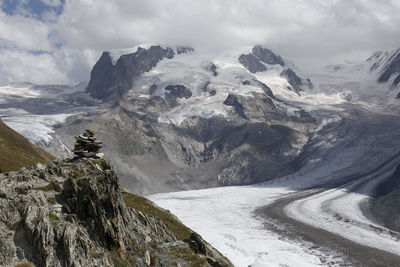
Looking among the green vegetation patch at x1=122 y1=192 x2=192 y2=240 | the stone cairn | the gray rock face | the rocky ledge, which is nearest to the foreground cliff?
the rocky ledge

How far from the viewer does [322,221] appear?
127625mm

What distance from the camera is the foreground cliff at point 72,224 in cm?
2062

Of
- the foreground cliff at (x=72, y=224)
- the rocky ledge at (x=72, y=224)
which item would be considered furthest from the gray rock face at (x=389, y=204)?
the rocky ledge at (x=72, y=224)

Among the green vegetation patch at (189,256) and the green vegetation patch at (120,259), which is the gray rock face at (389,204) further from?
the green vegetation patch at (120,259)

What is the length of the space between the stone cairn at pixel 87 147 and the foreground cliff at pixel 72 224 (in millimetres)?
1055

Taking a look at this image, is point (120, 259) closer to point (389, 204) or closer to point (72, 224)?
point (72, 224)

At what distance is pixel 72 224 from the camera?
23.0 meters

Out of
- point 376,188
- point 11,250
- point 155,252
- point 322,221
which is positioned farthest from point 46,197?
point 376,188

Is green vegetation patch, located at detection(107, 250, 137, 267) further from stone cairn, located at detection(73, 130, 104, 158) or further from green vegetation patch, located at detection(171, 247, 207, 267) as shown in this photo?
stone cairn, located at detection(73, 130, 104, 158)

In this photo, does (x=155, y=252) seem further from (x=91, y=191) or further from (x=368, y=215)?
(x=368, y=215)

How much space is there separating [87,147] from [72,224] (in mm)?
11423

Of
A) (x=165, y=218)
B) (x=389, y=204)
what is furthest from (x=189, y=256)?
(x=389, y=204)

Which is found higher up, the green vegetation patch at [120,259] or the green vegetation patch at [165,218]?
the green vegetation patch at [120,259]

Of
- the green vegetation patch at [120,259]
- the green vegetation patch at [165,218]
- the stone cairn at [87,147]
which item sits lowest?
the green vegetation patch at [165,218]
